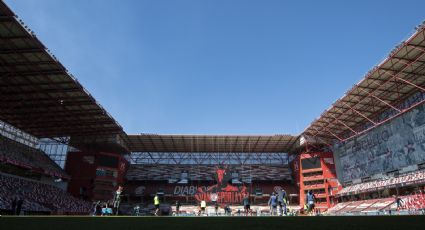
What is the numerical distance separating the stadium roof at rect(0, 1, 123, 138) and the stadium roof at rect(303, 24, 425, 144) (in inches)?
1390

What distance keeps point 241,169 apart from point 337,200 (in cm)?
2052

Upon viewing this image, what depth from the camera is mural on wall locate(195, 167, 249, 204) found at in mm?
63959

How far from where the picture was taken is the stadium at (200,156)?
111ft

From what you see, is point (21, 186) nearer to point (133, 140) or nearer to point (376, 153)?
point (133, 140)

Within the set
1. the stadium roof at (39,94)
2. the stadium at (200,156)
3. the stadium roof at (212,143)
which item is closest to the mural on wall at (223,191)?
the stadium at (200,156)

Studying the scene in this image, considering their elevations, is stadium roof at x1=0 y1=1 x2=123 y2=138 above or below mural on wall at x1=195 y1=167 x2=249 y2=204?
above

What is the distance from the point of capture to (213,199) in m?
64.3

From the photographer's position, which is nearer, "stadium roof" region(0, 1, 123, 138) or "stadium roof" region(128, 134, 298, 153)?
"stadium roof" region(0, 1, 123, 138)

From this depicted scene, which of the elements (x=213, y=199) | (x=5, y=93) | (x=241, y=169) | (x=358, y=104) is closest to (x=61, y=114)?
(x=5, y=93)

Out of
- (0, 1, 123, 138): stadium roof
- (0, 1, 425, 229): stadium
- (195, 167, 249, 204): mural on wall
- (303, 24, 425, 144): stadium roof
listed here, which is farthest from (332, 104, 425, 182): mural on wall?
(0, 1, 123, 138): stadium roof

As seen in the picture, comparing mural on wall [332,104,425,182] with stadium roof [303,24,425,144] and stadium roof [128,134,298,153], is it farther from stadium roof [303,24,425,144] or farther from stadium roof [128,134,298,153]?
stadium roof [128,134,298,153]

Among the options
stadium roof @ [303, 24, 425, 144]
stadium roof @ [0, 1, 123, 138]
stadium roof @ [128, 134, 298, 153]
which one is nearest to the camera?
stadium roof @ [0, 1, 123, 138]

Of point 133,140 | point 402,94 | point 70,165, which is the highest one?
point 402,94

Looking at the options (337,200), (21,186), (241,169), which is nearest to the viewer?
(21,186)
